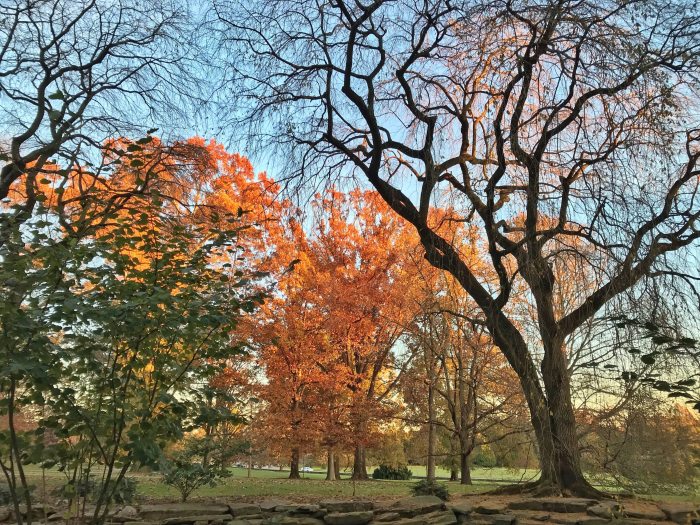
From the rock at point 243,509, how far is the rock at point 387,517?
1441 mm

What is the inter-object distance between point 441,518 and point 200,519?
2.70 metres

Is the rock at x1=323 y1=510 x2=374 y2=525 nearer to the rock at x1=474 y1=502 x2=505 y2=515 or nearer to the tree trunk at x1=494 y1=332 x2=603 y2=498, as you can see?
the rock at x1=474 y1=502 x2=505 y2=515

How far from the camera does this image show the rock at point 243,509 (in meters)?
6.18

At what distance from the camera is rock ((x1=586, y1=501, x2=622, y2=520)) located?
567cm

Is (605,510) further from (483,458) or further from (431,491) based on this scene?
(483,458)

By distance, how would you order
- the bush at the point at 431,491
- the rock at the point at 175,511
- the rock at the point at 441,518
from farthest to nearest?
the bush at the point at 431,491 < the rock at the point at 175,511 < the rock at the point at 441,518

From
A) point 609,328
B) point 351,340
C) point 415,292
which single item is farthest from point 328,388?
point 609,328

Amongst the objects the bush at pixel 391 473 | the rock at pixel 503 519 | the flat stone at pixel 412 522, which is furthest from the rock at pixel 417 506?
the bush at pixel 391 473

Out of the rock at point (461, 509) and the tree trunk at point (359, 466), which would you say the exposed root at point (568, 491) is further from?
the tree trunk at point (359, 466)

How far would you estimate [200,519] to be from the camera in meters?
5.93

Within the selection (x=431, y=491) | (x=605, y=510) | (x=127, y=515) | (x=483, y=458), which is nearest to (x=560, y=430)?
(x=605, y=510)

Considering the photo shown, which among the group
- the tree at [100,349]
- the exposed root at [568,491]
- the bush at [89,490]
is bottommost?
the exposed root at [568,491]

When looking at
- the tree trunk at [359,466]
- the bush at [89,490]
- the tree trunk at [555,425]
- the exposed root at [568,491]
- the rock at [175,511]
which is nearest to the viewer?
the bush at [89,490]

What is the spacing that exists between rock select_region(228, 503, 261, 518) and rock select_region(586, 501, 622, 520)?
3.86m
